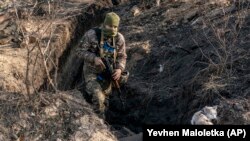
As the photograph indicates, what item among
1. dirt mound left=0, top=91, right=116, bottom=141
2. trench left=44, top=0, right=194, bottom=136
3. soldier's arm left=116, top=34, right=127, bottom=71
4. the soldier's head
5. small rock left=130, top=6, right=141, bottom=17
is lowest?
trench left=44, top=0, right=194, bottom=136

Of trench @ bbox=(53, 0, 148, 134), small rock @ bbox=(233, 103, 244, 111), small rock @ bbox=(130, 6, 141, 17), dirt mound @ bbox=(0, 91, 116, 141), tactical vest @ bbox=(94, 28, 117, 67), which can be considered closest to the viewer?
dirt mound @ bbox=(0, 91, 116, 141)

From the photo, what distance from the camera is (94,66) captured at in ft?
24.5

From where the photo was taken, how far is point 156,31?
32.6ft

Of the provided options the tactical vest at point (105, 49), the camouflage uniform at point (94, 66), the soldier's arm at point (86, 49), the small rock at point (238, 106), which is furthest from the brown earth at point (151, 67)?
the tactical vest at point (105, 49)

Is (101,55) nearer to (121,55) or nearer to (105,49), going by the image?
(105,49)

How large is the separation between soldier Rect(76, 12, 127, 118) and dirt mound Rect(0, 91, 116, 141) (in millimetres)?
1112

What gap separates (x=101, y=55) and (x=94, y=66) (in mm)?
196

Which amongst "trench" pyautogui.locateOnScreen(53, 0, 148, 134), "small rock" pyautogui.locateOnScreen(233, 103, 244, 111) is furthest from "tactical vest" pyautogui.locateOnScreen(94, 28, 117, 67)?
"small rock" pyautogui.locateOnScreen(233, 103, 244, 111)

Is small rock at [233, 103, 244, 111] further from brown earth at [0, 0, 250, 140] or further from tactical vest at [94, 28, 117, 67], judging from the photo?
tactical vest at [94, 28, 117, 67]

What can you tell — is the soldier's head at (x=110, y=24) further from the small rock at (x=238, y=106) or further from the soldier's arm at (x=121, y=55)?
the small rock at (x=238, y=106)

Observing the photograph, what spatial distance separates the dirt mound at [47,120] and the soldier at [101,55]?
1112 millimetres

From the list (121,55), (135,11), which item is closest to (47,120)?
(121,55)

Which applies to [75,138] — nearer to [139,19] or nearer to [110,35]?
[110,35]

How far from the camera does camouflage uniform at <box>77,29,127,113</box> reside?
7332 millimetres
